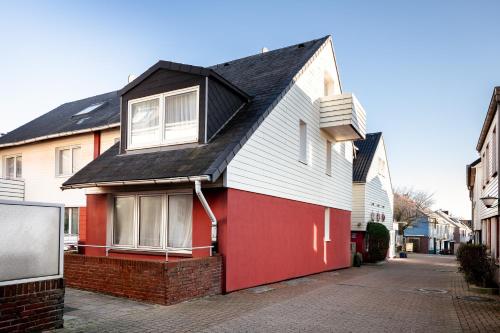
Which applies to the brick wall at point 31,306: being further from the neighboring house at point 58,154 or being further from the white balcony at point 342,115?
the white balcony at point 342,115

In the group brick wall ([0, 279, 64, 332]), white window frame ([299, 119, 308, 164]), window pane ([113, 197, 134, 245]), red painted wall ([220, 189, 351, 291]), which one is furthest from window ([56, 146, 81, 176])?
brick wall ([0, 279, 64, 332])

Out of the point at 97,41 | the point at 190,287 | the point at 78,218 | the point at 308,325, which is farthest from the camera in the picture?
the point at 78,218

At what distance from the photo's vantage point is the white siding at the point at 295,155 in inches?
459

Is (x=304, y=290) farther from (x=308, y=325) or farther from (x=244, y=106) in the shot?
(x=244, y=106)

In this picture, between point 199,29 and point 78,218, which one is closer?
point 199,29

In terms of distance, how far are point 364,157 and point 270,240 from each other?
15641mm

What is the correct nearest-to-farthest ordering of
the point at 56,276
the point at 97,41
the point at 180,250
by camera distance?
1. the point at 56,276
2. the point at 97,41
3. the point at 180,250

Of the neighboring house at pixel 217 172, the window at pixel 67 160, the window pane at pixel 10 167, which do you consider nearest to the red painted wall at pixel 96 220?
the neighboring house at pixel 217 172

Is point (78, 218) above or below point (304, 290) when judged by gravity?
above

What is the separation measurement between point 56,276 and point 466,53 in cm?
1143

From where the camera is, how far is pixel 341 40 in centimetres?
1811

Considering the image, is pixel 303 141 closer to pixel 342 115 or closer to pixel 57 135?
pixel 342 115

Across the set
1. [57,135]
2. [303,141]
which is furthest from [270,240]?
[57,135]

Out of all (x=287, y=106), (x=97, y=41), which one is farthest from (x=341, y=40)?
(x=97, y=41)
